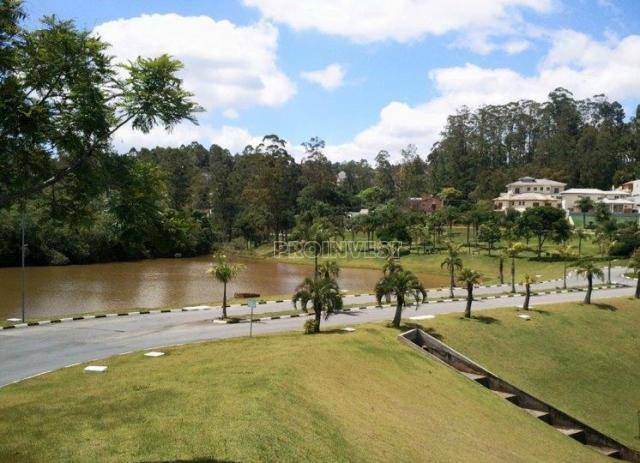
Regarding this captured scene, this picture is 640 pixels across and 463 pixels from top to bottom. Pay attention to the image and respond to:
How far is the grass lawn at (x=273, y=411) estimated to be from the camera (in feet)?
43.7

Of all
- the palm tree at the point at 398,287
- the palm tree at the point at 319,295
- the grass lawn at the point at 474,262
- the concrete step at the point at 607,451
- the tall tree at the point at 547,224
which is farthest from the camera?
the tall tree at the point at 547,224

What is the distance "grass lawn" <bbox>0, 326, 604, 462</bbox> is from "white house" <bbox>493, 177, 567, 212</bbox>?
80802mm

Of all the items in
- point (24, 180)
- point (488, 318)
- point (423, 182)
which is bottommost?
point (488, 318)

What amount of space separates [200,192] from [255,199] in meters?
17.8

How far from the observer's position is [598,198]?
10019 cm

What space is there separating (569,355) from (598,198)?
74.9 metres

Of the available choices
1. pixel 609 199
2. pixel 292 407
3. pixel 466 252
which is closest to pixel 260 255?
pixel 466 252

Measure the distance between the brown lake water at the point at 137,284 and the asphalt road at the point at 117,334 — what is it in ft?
30.4

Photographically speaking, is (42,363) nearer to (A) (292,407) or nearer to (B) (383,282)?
(A) (292,407)

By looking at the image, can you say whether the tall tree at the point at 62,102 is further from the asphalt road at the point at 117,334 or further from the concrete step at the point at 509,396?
the concrete step at the point at 509,396

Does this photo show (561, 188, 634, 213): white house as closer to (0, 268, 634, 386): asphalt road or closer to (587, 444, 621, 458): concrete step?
(0, 268, 634, 386): asphalt road

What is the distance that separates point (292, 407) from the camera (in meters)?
16.8

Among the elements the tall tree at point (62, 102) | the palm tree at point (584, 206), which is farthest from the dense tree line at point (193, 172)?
the palm tree at point (584, 206)

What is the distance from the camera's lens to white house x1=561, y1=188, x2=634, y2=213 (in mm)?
95312
